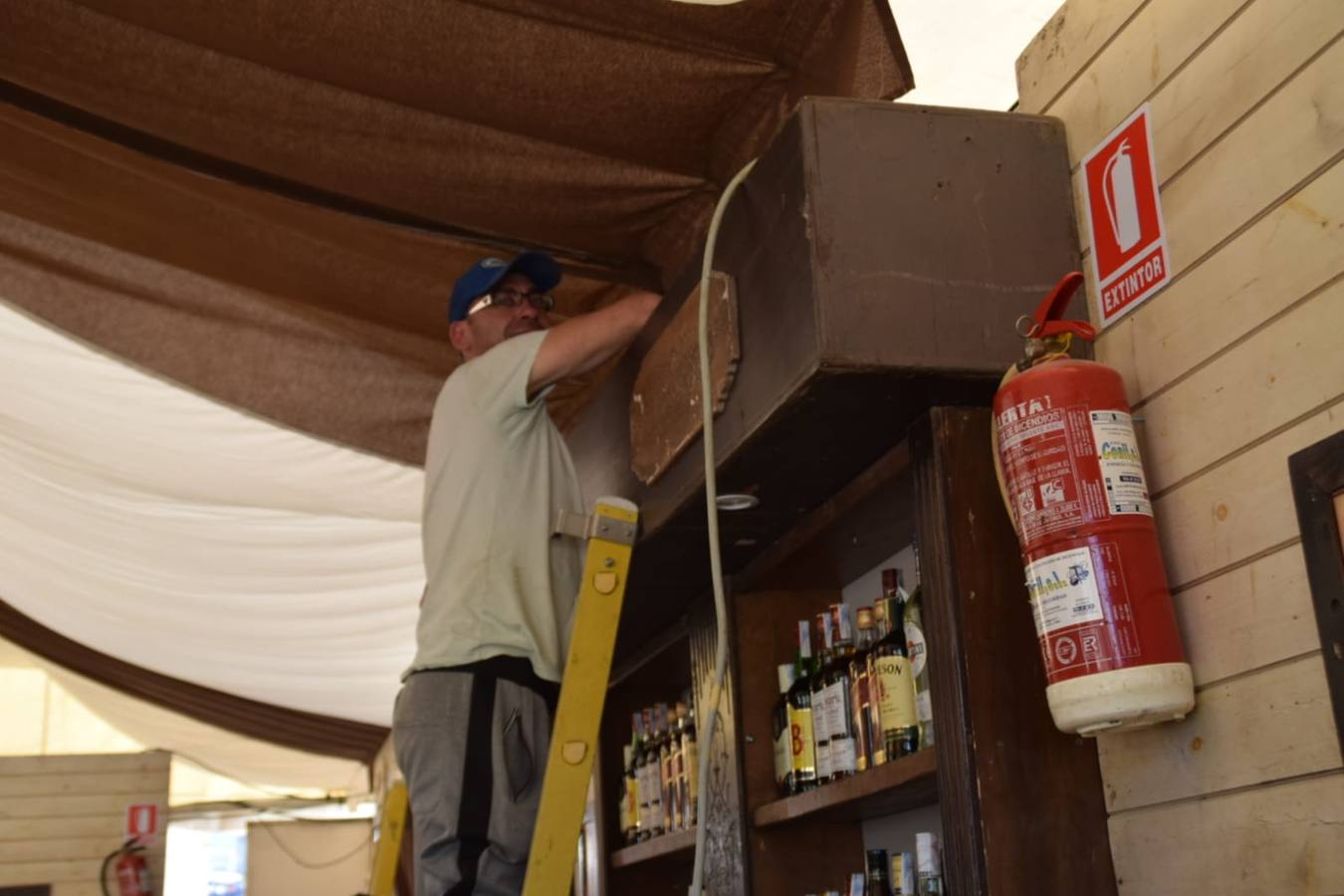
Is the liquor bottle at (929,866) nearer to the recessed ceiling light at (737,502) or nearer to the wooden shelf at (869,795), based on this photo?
the wooden shelf at (869,795)

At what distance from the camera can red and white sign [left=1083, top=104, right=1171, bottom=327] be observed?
1458 mm

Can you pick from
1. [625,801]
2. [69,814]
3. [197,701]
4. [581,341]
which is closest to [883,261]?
[581,341]

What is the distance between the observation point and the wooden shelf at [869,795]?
1686 mm

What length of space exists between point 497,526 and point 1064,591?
95cm

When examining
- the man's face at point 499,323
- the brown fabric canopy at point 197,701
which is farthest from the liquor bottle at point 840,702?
the brown fabric canopy at point 197,701

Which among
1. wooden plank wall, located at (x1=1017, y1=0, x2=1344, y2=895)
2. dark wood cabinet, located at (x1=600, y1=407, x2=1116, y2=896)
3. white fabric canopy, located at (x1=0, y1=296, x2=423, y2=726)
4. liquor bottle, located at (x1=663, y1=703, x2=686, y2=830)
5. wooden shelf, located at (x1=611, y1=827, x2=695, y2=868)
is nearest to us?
wooden plank wall, located at (x1=1017, y1=0, x2=1344, y2=895)

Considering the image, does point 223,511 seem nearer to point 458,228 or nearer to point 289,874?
point 458,228

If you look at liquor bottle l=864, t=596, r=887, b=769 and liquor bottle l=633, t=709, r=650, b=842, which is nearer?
liquor bottle l=864, t=596, r=887, b=769

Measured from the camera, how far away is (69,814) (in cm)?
788

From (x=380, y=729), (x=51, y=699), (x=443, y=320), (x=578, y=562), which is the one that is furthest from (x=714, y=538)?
(x=51, y=699)

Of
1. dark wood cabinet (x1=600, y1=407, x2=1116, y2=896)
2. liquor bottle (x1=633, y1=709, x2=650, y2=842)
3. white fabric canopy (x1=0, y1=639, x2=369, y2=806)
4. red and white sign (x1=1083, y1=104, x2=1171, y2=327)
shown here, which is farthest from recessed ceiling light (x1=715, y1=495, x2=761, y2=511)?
white fabric canopy (x1=0, y1=639, x2=369, y2=806)

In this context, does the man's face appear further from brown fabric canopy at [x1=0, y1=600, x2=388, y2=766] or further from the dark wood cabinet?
brown fabric canopy at [x1=0, y1=600, x2=388, y2=766]

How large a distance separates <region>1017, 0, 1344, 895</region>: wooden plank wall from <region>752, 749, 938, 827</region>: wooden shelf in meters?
0.28

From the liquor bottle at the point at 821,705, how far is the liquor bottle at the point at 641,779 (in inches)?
36.3
